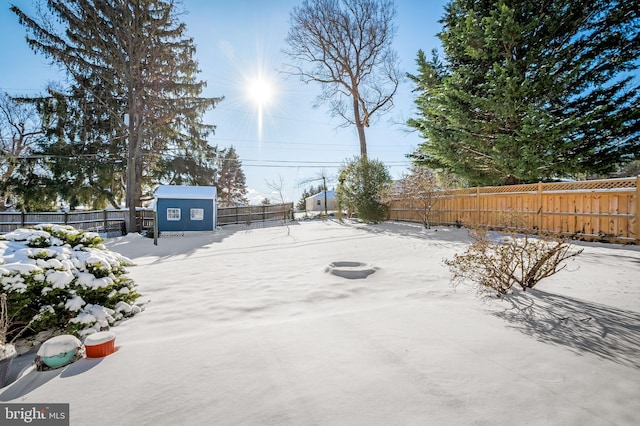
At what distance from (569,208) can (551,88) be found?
4.59 m

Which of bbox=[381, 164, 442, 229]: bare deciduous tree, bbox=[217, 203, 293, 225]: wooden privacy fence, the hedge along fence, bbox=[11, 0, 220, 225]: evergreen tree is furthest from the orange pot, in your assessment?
bbox=[217, 203, 293, 225]: wooden privacy fence

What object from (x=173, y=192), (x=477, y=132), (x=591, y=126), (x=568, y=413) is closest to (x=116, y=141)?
(x=173, y=192)

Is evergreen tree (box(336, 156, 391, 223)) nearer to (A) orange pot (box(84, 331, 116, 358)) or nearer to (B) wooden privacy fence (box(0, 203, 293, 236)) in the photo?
(B) wooden privacy fence (box(0, 203, 293, 236))

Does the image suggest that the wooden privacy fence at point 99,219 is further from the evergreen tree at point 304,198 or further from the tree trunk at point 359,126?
the evergreen tree at point 304,198

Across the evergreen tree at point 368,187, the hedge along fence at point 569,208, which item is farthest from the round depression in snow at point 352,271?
the evergreen tree at point 368,187

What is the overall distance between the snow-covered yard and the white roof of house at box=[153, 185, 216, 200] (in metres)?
12.2

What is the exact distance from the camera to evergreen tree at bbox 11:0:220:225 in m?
12.8

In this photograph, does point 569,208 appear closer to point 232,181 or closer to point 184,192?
point 184,192

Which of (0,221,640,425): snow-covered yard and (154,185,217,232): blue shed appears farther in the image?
(154,185,217,232): blue shed

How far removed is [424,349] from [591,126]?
1192 centimetres

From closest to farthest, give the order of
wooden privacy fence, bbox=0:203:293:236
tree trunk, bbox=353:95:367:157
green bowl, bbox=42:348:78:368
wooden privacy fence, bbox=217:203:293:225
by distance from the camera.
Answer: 1. green bowl, bbox=42:348:78:368
2. wooden privacy fence, bbox=0:203:293:236
3. tree trunk, bbox=353:95:367:157
4. wooden privacy fence, bbox=217:203:293:225

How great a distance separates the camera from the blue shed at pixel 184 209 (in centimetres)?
1461

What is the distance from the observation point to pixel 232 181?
114 ft

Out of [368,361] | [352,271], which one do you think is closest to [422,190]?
[352,271]
